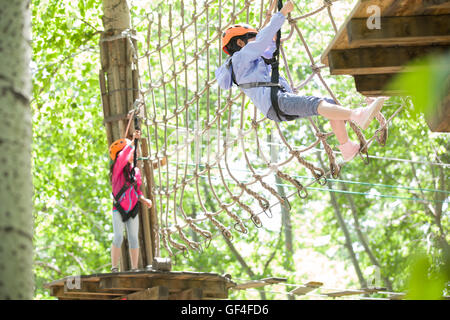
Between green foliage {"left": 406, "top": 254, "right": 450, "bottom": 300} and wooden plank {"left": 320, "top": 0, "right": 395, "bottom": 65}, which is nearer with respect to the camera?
green foliage {"left": 406, "top": 254, "right": 450, "bottom": 300}

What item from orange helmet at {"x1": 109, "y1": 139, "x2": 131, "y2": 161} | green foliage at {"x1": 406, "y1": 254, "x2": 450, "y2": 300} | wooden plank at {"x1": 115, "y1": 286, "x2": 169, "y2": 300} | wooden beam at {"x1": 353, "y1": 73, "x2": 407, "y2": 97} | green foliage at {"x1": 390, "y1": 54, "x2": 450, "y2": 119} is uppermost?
orange helmet at {"x1": 109, "y1": 139, "x2": 131, "y2": 161}

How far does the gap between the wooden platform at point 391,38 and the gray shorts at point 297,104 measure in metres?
0.54

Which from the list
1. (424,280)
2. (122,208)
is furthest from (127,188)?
(424,280)

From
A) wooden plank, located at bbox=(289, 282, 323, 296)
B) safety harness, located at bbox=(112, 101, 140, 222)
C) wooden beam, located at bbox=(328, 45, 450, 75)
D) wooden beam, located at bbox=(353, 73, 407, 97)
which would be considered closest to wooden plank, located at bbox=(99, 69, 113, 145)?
safety harness, located at bbox=(112, 101, 140, 222)

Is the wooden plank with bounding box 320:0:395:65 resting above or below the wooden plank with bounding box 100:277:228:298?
above

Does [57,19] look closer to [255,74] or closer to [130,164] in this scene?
[130,164]

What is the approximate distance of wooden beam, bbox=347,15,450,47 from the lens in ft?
5.59

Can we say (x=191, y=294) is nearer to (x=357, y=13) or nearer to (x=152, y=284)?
(x=152, y=284)

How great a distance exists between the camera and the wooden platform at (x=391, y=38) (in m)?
1.66

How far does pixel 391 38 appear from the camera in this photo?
67.8 inches

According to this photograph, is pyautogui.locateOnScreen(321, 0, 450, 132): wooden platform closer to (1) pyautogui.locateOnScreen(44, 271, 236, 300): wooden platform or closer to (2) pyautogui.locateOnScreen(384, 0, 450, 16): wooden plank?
(2) pyautogui.locateOnScreen(384, 0, 450, 16): wooden plank

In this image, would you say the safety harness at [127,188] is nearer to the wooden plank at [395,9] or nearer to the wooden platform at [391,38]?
the wooden platform at [391,38]

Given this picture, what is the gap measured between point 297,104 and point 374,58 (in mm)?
717

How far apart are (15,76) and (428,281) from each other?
589 millimetres
